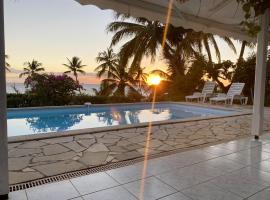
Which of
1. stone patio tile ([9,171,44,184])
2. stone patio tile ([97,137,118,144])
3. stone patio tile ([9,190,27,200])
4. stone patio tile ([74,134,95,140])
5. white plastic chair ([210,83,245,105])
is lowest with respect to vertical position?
stone patio tile ([9,190,27,200])

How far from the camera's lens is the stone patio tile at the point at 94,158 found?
10.5 feet

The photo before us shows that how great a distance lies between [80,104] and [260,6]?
9971 millimetres

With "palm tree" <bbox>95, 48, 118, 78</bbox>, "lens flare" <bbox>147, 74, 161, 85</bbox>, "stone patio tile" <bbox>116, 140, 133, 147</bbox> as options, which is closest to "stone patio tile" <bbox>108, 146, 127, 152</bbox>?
"stone patio tile" <bbox>116, 140, 133, 147</bbox>

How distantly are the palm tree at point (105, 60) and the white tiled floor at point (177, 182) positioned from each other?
15.1 m

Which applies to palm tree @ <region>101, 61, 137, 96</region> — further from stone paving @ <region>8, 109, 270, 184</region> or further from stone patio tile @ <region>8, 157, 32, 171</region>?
stone patio tile @ <region>8, 157, 32, 171</region>

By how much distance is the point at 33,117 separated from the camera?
28.1ft

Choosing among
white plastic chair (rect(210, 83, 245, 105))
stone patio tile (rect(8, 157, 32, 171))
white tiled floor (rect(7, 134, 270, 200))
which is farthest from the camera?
white plastic chair (rect(210, 83, 245, 105))

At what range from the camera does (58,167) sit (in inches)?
119

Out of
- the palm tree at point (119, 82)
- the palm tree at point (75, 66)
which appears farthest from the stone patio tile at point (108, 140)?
the palm tree at point (75, 66)

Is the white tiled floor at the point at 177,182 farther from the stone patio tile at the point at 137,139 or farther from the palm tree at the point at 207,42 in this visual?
the palm tree at the point at 207,42

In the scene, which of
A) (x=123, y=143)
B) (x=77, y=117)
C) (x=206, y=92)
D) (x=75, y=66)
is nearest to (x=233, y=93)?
(x=206, y=92)

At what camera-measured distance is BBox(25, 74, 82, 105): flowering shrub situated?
9883 mm

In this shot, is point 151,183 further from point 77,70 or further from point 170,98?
point 77,70

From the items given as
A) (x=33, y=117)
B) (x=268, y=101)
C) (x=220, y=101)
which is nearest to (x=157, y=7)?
(x=33, y=117)
